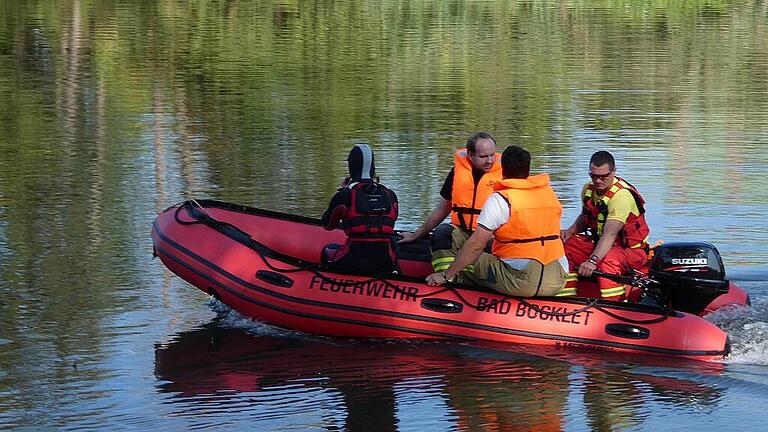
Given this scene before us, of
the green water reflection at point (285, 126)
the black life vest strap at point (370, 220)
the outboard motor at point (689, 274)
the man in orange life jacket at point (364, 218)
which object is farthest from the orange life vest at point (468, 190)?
the green water reflection at point (285, 126)

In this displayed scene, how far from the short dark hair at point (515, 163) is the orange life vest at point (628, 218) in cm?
85

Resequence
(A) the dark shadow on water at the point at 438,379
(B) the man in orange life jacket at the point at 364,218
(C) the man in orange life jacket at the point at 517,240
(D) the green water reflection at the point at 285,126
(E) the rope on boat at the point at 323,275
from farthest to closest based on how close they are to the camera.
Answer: (D) the green water reflection at the point at 285,126 → (B) the man in orange life jacket at the point at 364,218 → (E) the rope on boat at the point at 323,275 → (C) the man in orange life jacket at the point at 517,240 → (A) the dark shadow on water at the point at 438,379

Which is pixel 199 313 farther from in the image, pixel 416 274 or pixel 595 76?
pixel 595 76

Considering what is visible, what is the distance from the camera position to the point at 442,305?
27.7 ft

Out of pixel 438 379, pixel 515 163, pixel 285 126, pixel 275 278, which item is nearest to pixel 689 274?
pixel 515 163

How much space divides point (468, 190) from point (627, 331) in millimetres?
1465

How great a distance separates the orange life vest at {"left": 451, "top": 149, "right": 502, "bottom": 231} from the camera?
29.3 feet

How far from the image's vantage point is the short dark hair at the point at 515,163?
320 inches

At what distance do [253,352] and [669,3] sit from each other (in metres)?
33.2

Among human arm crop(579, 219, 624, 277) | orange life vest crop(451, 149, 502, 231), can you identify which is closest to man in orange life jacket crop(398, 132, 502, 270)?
orange life vest crop(451, 149, 502, 231)

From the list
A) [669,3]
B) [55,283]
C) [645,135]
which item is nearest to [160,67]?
[645,135]

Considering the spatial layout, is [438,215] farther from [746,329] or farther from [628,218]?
[746,329]

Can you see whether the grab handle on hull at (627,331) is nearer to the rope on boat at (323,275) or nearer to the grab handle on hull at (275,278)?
the rope on boat at (323,275)

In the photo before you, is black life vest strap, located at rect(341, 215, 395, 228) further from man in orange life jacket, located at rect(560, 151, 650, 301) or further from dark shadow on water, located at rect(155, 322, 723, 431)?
man in orange life jacket, located at rect(560, 151, 650, 301)
